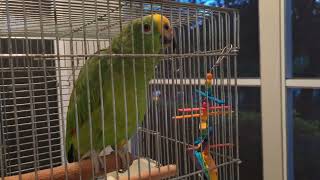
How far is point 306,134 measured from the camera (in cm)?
133

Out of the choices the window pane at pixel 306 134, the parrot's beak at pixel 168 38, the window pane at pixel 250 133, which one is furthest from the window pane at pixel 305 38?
the parrot's beak at pixel 168 38

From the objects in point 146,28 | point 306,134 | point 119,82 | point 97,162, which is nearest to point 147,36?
point 146,28

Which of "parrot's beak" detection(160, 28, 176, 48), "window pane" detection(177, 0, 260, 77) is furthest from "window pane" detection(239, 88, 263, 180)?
"parrot's beak" detection(160, 28, 176, 48)

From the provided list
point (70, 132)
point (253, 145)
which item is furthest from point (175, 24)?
point (253, 145)

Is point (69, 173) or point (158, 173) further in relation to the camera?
point (158, 173)

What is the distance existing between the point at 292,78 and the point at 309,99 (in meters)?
0.10

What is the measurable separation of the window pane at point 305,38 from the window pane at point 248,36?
0.15 m

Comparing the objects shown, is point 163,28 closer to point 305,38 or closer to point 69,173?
point 69,173

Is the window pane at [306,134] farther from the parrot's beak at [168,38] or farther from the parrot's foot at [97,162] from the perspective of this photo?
the parrot's foot at [97,162]

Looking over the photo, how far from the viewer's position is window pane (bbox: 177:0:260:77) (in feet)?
4.65

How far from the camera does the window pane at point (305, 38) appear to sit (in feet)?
4.12

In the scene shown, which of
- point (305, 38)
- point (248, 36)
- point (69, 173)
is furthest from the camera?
point (248, 36)

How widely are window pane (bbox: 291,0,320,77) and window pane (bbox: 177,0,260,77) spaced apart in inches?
6.1

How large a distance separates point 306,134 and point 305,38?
0.37 m
